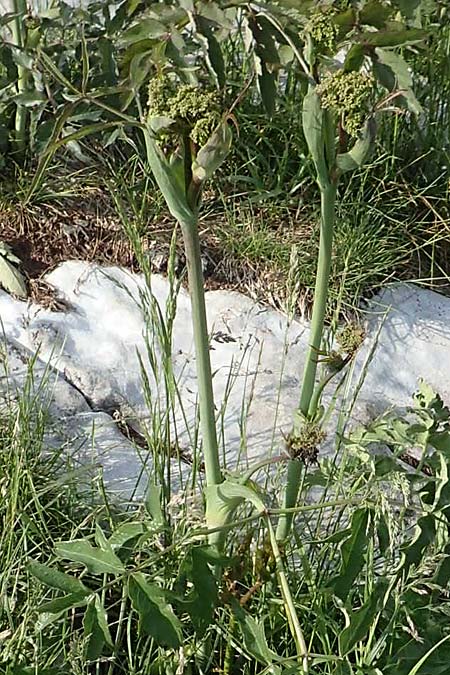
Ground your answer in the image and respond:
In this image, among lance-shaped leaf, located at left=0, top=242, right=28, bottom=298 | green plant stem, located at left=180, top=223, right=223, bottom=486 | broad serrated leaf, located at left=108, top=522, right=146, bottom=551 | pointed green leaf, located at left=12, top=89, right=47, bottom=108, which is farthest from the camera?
lance-shaped leaf, located at left=0, top=242, right=28, bottom=298

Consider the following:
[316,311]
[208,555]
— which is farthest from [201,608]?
[316,311]

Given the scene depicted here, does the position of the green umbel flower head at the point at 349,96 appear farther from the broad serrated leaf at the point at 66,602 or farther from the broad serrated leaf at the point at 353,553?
the broad serrated leaf at the point at 66,602

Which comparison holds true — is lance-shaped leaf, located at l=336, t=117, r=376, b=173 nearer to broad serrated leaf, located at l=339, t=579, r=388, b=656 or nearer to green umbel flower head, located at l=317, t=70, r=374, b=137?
green umbel flower head, located at l=317, t=70, r=374, b=137

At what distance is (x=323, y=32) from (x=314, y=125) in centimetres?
10

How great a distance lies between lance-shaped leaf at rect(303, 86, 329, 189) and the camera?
92 cm

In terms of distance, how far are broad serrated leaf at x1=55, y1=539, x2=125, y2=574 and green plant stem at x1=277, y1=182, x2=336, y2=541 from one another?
24 cm

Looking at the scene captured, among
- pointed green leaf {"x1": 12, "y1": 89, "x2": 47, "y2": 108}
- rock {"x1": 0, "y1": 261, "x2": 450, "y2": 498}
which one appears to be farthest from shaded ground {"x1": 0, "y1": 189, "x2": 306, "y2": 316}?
pointed green leaf {"x1": 12, "y1": 89, "x2": 47, "y2": 108}

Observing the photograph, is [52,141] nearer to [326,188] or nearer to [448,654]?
[326,188]

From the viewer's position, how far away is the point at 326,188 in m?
0.99

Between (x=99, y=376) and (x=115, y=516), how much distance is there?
0.48 metres

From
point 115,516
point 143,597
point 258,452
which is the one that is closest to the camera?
point 143,597

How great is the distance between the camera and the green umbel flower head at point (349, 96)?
2.96ft

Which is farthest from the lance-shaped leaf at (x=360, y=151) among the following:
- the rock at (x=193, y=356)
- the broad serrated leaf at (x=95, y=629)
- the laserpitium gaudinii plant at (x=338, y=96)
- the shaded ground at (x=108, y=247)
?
the shaded ground at (x=108, y=247)

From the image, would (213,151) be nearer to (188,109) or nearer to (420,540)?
(188,109)
